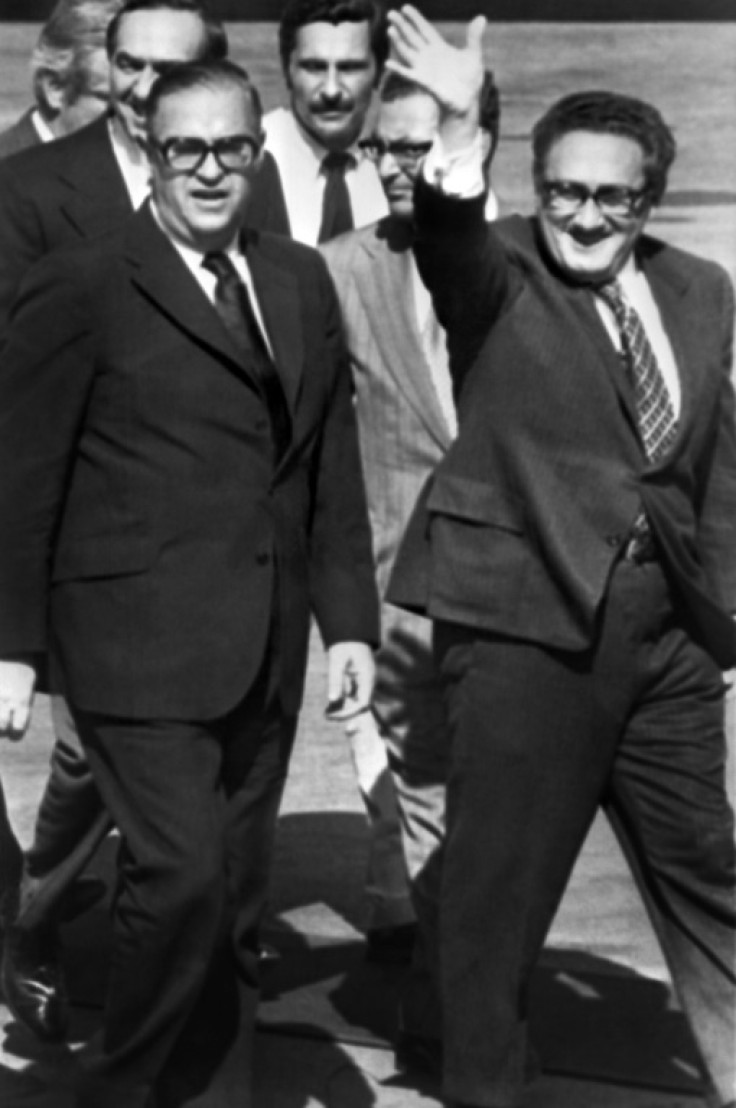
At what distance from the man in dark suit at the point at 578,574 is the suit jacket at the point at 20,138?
6.75 feet

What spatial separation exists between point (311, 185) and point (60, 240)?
116 cm

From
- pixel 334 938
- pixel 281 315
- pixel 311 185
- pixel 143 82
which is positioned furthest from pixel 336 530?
pixel 311 185

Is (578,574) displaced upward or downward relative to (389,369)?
downward

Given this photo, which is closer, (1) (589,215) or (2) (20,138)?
(1) (589,215)

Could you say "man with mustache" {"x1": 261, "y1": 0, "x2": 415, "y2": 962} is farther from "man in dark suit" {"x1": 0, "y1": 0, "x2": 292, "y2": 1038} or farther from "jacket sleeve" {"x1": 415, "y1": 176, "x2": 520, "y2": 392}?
"jacket sleeve" {"x1": 415, "y1": 176, "x2": 520, "y2": 392}

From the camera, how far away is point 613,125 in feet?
17.8

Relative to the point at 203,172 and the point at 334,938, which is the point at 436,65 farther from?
the point at 334,938

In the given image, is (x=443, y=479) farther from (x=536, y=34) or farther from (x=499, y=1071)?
(x=536, y=34)

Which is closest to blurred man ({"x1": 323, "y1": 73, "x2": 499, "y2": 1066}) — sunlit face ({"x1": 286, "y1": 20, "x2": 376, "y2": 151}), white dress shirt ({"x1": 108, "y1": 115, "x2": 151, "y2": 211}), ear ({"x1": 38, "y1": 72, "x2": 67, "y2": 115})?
white dress shirt ({"x1": 108, "y1": 115, "x2": 151, "y2": 211})

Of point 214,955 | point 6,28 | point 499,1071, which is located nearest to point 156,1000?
point 214,955

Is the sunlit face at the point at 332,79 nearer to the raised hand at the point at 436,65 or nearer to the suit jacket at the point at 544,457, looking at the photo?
the suit jacket at the point at 544,457

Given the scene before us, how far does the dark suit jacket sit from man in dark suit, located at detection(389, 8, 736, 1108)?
1.12 metres

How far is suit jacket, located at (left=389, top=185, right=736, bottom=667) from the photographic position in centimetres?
538

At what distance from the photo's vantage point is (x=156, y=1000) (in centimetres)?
554
